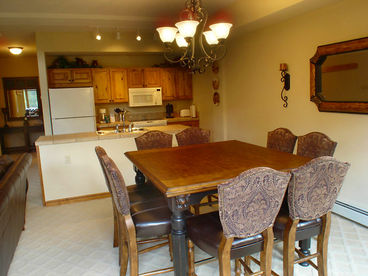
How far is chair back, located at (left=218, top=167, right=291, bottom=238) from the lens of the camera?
5.08 ft

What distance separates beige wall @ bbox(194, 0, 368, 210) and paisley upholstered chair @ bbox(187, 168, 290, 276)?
195 centimetres

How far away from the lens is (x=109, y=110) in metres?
6.86

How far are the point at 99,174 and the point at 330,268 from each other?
2972mm

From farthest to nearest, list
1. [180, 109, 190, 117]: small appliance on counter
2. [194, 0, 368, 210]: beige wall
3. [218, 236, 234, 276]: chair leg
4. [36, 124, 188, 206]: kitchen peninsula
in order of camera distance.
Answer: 1. [180, 109, 190, 117]: small appliance on counter
2. [36, 124, 188, 206]: kitchen peninsula
3. [194, 0, 368, 210]: beige wall
4. [218, 236, 234, 276]: chair leg

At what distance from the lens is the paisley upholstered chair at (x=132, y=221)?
192 centimetres

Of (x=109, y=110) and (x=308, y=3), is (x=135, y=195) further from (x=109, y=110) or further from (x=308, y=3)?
(x=109, y=110)

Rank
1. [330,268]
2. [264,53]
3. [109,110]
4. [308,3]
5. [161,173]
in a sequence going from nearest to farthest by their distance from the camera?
[161,173], [330,268], [308,3], [264,53], [109,110]

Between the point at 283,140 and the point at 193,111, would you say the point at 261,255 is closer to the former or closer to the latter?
the point at 283,140

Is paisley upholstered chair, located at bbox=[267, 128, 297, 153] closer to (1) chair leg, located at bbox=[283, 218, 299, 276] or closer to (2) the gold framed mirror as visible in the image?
(2) the gold framed mirror

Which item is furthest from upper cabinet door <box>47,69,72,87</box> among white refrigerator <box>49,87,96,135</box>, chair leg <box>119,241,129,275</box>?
chair leg <box>119,241,129,275</box>

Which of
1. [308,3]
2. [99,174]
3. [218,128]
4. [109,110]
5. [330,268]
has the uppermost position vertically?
[308,3]

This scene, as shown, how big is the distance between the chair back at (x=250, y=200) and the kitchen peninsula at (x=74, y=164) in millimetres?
2816

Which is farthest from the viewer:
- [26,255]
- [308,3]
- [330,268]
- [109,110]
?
[109,110]

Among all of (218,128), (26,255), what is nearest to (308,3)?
(218,128)
